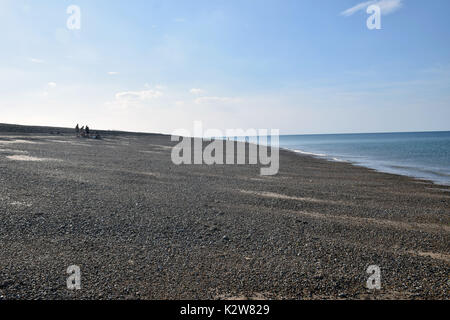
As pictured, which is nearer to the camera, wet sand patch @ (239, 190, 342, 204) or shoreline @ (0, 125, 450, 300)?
shoreline @ (0, 125, 450, 300)

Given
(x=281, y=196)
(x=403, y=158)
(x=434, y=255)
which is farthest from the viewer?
(x=403, y=158)

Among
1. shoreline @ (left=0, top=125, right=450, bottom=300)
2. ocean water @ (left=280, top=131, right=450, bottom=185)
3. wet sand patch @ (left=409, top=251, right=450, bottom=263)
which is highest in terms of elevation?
ocean water @ (left=280, top=131, right=450, bottom=185)

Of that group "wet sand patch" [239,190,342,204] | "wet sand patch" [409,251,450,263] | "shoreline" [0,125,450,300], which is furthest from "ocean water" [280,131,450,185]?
"wet sand patch" [409,251,450,263]

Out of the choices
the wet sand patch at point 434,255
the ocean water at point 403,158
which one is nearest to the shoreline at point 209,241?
the wet sand patch at point 434,255

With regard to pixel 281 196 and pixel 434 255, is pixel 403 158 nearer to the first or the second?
pixel 281 196

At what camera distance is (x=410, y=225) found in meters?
10.7

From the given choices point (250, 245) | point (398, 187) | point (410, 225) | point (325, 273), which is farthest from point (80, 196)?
point (398, 187)

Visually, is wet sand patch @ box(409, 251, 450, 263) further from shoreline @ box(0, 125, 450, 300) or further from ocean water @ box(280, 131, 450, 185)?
ocean water @ box(280, 131, 450, 185)

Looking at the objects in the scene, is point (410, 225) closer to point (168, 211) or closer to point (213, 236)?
point (213, 236)

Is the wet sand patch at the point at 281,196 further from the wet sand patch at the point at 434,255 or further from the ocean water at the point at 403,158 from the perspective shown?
the ocean water at the point at 403,158

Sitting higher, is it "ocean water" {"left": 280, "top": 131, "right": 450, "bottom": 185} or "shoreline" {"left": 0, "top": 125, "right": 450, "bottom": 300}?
"ocean water" {"left": 280, "top": 131, "right": 450, "bottom": 185}

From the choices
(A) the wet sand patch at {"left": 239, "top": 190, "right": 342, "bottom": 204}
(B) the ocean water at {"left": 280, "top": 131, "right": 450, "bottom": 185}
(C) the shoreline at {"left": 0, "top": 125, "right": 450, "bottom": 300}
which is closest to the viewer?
(C) the shoreline at {"left": 0, "top": 125, "right": 450, "bottom": 300}

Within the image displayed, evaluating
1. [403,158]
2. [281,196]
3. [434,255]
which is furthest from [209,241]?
[403,158]
